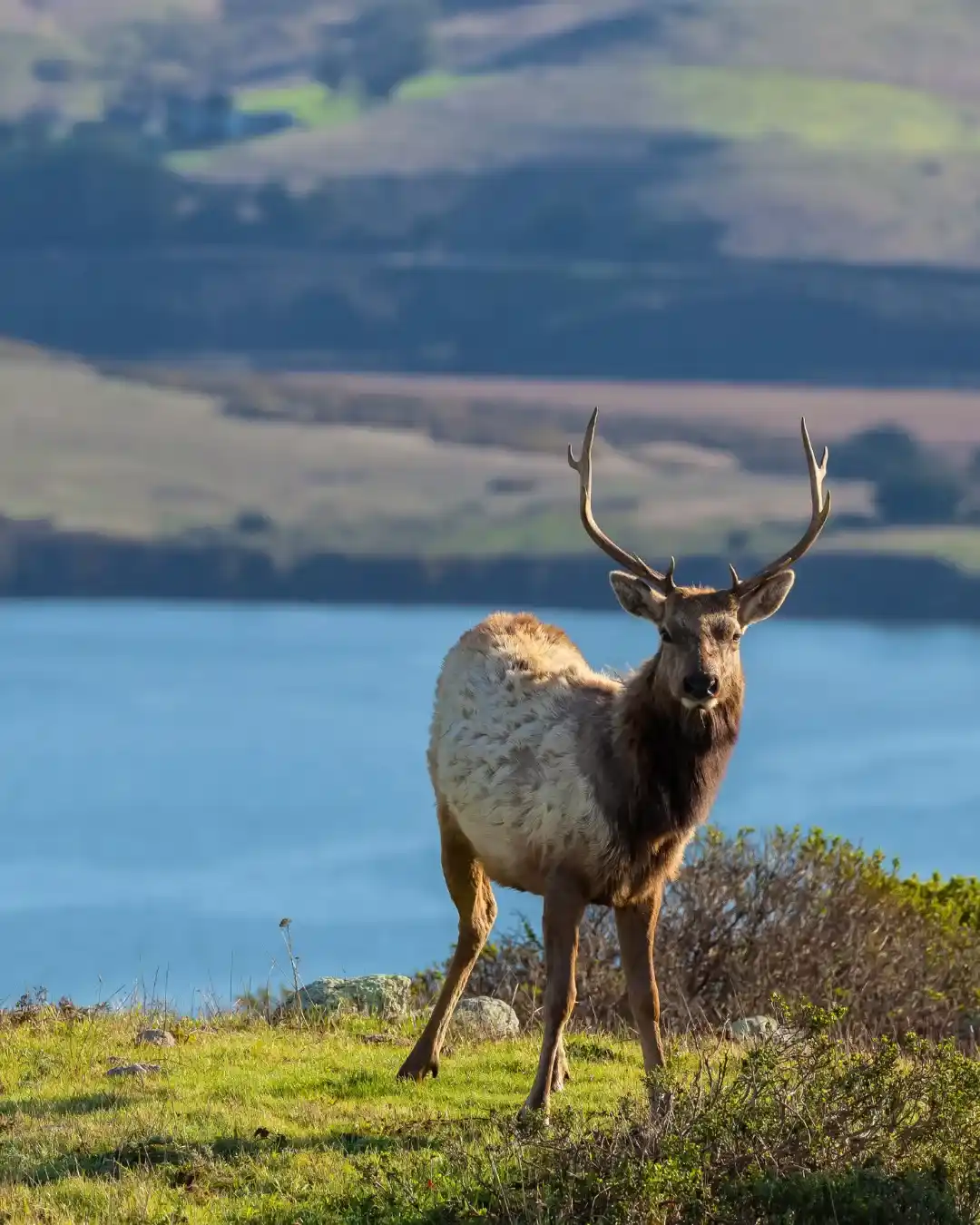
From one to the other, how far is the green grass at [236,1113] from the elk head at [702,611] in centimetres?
209

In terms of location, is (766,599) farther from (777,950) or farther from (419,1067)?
(777,950)

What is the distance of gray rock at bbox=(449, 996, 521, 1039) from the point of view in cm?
1173

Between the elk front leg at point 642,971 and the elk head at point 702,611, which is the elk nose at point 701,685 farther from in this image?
the elk front leg at point 642,971

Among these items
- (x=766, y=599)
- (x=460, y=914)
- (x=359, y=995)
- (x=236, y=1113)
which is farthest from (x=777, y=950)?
(x=236, y=1113)

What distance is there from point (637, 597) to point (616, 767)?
2.78 ft

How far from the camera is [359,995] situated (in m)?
12.9

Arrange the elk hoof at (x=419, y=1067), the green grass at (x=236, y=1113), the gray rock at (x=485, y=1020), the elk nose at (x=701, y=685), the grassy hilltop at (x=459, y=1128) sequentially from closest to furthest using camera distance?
the grassy hilltop at (x=459, y=1128)
the green grass at (x=236, y=1113)
the elk nose at (x=701, y=685)
the elk hoof at (x=419, y=1067)
the gray rock at (x=485, y=1020)

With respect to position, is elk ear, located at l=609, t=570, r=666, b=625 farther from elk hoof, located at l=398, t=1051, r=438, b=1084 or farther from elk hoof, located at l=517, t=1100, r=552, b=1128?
elk hoof, located at l=398, t=1051, r=438, b=1084

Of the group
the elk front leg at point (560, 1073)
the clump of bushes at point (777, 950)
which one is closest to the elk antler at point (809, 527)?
the elk front leg at point (560, 1073)

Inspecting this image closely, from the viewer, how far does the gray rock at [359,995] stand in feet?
41.6

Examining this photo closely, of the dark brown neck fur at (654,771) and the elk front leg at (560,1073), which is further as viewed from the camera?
the elk front leg at (560,1073)

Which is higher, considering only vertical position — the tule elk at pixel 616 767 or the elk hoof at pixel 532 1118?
the tule elk at pixel 616 767

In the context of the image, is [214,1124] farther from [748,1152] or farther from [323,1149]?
[748,1152]

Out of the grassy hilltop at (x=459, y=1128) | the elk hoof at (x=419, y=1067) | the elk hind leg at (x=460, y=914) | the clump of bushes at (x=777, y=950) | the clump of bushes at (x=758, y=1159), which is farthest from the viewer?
the clump of bushes at (x=777, y=950)
